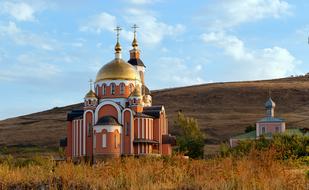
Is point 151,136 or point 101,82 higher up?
point 101,82

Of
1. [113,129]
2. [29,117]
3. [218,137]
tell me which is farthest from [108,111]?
[29,117]

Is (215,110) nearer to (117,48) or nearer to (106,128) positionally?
(117,48)

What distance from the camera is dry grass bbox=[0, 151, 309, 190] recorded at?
1112 centimetres

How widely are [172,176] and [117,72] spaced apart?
3830cm

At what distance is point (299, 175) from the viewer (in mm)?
11602

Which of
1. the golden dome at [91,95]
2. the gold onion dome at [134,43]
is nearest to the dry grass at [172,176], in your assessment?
the golden dome at [91,95]

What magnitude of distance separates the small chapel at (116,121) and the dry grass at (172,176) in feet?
110

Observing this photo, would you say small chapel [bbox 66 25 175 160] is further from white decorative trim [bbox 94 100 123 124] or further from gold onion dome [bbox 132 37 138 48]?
gold onion dome [bbox 132 37 138 48]

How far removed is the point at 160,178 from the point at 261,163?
6.59ft

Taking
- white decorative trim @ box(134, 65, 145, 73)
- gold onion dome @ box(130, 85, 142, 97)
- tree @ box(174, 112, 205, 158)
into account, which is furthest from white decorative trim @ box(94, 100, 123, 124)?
white decorative trim @ box(134, 65, 145, 73)

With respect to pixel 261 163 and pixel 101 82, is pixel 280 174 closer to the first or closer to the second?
pixel 261 163

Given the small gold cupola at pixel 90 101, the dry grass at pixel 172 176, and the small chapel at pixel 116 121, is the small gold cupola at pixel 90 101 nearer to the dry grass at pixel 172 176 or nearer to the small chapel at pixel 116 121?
the small chapel at pixel 116 121

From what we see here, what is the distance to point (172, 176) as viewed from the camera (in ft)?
39.9

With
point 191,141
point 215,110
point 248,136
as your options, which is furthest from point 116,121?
point 215,110
